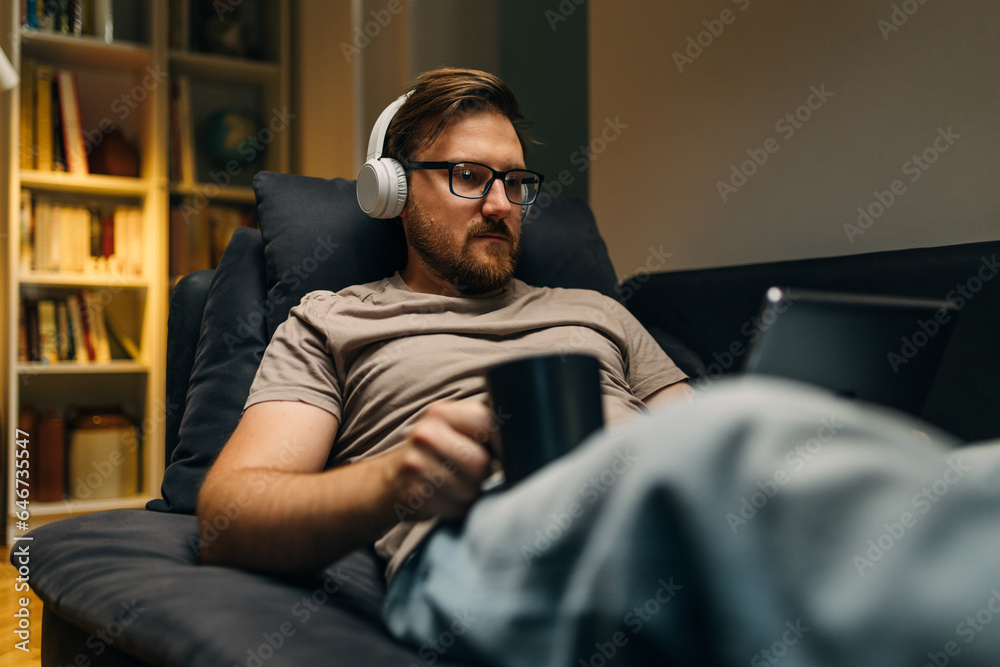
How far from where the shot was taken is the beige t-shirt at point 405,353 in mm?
888

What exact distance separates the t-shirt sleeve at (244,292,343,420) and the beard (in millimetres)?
192

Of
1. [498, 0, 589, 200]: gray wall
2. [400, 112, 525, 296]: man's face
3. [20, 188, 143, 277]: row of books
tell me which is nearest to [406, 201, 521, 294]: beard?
[400, 112, 525, 296]: man's face

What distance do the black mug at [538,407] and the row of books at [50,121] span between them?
2515 mm

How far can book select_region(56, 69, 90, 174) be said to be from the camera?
2.45m

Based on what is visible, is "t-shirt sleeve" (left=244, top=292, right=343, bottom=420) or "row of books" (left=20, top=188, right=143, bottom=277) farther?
"row of books" (left=20, top=188, right=143, bottom=277)

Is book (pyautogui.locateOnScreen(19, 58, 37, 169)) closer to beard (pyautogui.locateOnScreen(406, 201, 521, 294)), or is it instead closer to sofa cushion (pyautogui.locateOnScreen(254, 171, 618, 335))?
sofa cushion (pyautogui.locateOnScreen(254, 171, 618, 335))

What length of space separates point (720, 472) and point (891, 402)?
41 cm

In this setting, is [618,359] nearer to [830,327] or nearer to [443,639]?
[830,327]

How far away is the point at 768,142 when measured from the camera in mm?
1556

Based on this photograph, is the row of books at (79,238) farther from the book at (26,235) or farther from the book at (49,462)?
the book at (49,462)

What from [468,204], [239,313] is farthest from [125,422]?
[468,204]

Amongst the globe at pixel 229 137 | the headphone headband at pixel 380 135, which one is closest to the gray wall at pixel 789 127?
the headphone headband at pixel 380 135

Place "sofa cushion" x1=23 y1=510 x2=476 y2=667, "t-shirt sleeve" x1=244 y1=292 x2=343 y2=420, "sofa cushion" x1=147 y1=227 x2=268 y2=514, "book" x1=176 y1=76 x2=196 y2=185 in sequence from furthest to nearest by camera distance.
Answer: "book" x1=176 y1=76 x2=196 y2=185
"sofa cushion" x1=147 y1=227 x2=268 y2=514
"t-shirt sleeve" x1=244 y1=292 x2=343 y2=420
"sofa cushion" x1=23 y1=510 x2=476 y2=667

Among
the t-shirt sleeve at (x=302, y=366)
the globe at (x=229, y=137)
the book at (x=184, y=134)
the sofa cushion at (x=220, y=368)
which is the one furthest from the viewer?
the globe at (x=229, y=137)
